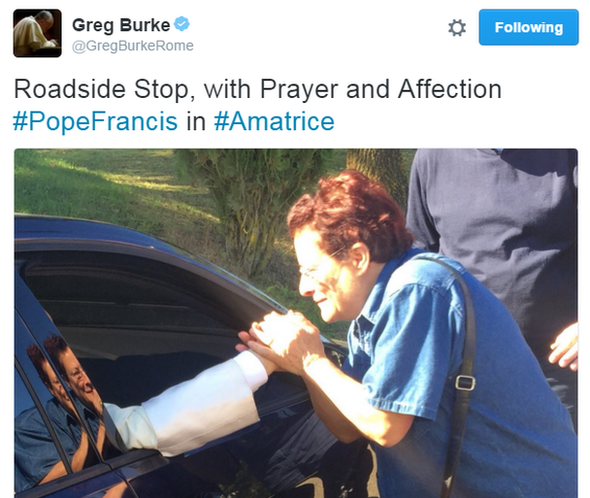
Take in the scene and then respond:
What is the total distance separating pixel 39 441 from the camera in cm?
158

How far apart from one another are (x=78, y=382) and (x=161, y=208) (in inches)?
166

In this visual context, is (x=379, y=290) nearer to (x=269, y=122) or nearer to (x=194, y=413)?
(x=194, y=413)

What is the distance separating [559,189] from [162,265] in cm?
128

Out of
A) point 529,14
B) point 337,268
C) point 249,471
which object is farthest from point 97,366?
point 529,14

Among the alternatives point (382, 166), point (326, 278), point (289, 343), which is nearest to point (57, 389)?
point (289, 343)

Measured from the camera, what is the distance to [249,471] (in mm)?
1885

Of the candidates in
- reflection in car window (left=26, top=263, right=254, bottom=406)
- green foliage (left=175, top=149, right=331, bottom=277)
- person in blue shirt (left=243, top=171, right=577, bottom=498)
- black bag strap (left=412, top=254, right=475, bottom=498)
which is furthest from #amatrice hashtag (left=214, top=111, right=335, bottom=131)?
green foliage (left=175, top=149, right=331, bottom=277)

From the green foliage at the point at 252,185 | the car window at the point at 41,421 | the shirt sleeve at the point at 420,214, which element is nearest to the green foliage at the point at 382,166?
the green foliage at the point at 252,185

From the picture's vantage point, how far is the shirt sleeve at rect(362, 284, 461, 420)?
166 centimetres

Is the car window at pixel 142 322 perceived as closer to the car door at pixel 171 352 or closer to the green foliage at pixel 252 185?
the car door at pixel 171 352

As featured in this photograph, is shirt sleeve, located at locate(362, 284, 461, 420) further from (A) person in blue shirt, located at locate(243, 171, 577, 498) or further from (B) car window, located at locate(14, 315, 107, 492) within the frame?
(B) car window, located at locate(14, 315, 107, 492)

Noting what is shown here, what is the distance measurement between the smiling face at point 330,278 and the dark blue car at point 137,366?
0.40 meters

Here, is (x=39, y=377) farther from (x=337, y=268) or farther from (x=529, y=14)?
(x=529, y=14)

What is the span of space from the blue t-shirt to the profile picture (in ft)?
4.02
